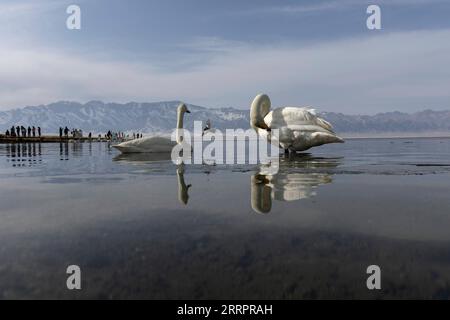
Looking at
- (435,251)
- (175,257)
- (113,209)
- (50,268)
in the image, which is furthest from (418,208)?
(50,268)

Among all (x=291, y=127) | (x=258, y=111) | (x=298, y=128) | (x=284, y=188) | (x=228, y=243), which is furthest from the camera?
(x=258, y=111)

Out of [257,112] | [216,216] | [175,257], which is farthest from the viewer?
[257,112]

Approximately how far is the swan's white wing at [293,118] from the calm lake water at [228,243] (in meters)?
12.2

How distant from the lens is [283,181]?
10789 mm

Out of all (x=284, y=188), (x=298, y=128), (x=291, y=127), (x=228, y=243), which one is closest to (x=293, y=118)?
(x=291, y=127)

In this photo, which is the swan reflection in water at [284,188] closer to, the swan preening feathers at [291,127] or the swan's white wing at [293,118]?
the swan preening feathers at [291,127]

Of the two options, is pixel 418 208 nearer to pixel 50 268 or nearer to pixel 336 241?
pixel 336 241

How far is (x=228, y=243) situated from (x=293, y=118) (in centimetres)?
1716

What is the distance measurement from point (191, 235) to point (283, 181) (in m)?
5.87

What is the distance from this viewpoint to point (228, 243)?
497 cm

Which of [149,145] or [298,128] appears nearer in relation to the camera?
[298,128]

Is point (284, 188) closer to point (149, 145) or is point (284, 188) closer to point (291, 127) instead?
point (291, 127)

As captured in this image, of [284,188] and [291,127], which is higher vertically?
[291,127]

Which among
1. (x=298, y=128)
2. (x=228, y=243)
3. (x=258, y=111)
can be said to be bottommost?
(x=228, y=243)
